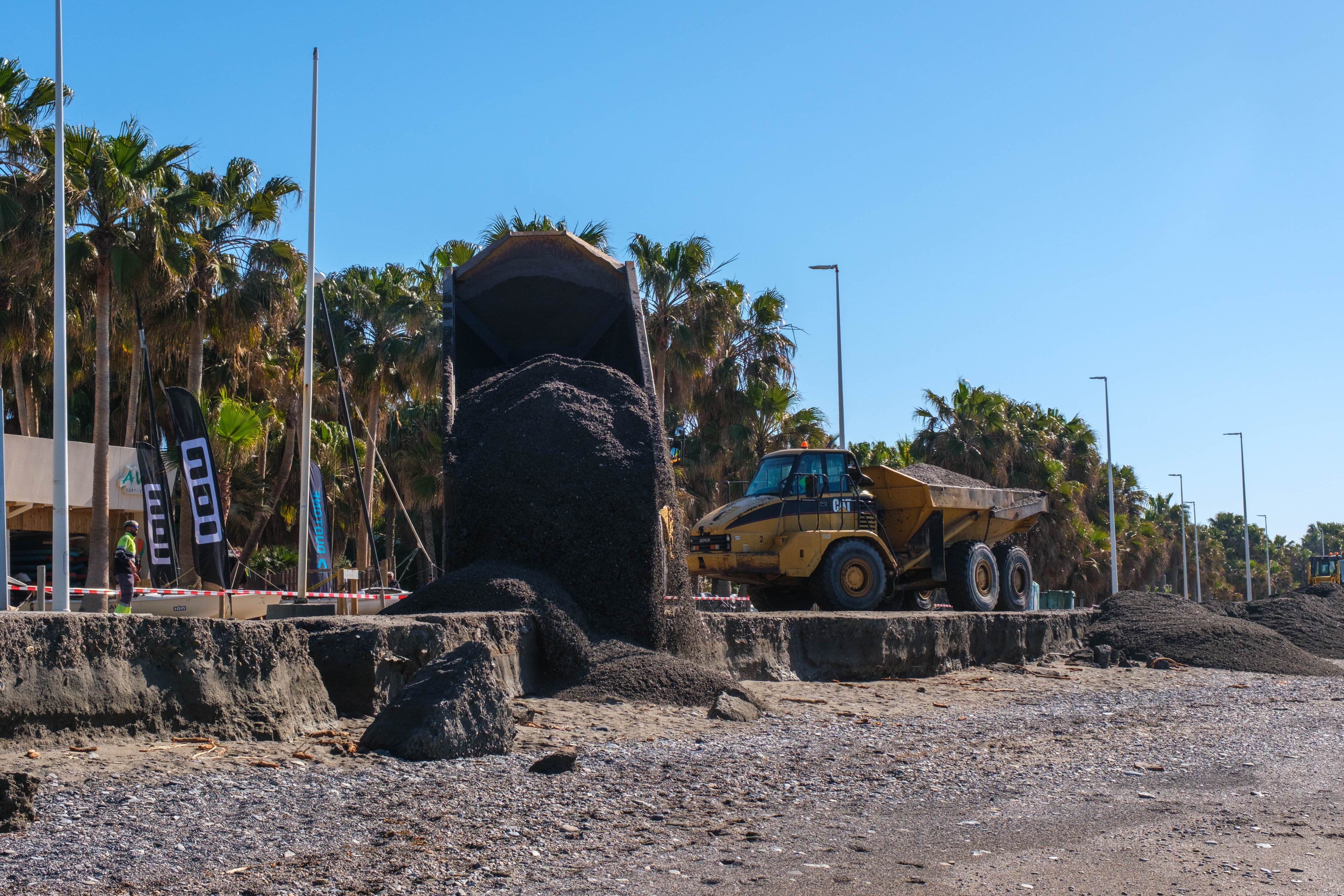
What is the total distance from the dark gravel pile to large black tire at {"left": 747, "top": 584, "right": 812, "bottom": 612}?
7.69 feet

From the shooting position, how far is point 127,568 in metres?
15.2

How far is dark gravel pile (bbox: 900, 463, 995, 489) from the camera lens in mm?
16516

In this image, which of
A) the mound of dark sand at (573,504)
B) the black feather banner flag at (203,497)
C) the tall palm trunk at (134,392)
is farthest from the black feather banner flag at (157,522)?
the mound of dark sand at (573,504)

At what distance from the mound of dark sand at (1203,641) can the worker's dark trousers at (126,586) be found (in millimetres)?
13613

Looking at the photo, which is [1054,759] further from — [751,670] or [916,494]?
[916,494]

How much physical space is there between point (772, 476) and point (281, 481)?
17.3 meters

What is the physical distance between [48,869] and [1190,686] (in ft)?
39.8

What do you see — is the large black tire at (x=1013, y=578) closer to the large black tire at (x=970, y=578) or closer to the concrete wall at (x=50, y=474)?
the large black tire at (x=970, y=578)

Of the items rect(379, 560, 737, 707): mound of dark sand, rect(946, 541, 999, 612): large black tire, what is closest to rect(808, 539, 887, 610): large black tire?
rect(946, 541, 999, 612): large black tire

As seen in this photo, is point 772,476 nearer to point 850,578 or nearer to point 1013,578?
point 850,578

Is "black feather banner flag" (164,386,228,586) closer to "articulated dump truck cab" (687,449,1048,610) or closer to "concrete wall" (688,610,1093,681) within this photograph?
"articulated dump truck cab" (687,449,1048,610)

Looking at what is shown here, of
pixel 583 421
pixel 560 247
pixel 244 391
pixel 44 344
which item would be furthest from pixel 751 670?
pixel 244 391

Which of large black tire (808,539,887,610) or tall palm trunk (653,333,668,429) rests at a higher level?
tall palm trunk (653,333,668,429)

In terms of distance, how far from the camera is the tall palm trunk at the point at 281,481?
2722 centimetres
